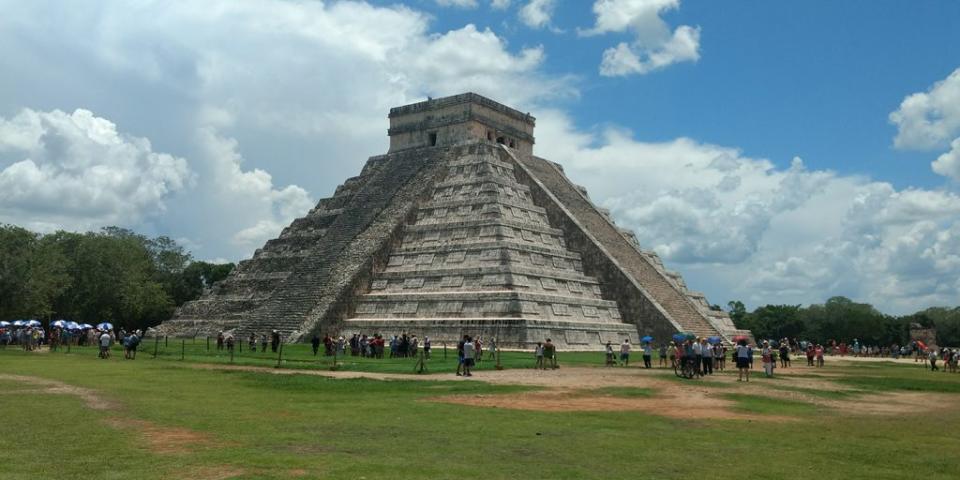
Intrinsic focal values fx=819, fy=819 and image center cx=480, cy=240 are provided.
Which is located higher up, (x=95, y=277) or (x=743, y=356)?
(x=95, y=277)

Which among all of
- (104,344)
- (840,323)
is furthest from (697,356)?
(840,323)

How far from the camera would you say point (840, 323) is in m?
83.1

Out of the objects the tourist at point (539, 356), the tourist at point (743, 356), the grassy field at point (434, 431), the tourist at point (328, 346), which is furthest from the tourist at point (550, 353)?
the tourist at point (328, 346)

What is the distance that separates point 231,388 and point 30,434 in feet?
23.7

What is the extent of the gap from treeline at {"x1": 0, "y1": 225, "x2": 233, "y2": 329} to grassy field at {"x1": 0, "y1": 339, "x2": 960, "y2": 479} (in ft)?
54.6

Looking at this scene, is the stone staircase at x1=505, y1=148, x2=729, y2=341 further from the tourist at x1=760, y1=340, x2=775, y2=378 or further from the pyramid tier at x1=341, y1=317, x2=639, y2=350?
the tourist at x1=760, y1=340, x2=775, y2=378

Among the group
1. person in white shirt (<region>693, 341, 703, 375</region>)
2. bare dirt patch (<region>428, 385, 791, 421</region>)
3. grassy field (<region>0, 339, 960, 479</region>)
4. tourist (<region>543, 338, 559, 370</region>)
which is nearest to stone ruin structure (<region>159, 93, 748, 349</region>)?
tourist (<region>543, 338, 559, 370</region>)

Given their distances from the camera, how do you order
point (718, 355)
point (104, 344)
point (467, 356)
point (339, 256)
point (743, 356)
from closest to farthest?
point (467, 356) → point (743, 356) → point (718, 355) → point (104, 344) → point (339, 256)

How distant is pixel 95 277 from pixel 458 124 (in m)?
25.8

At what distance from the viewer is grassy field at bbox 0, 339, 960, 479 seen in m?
9.23

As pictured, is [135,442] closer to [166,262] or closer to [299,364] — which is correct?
[299,364]

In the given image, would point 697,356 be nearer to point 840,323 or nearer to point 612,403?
point 612,403

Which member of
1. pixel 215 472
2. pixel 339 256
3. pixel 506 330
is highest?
pixel 339 256

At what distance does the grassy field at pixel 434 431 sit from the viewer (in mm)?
9227
